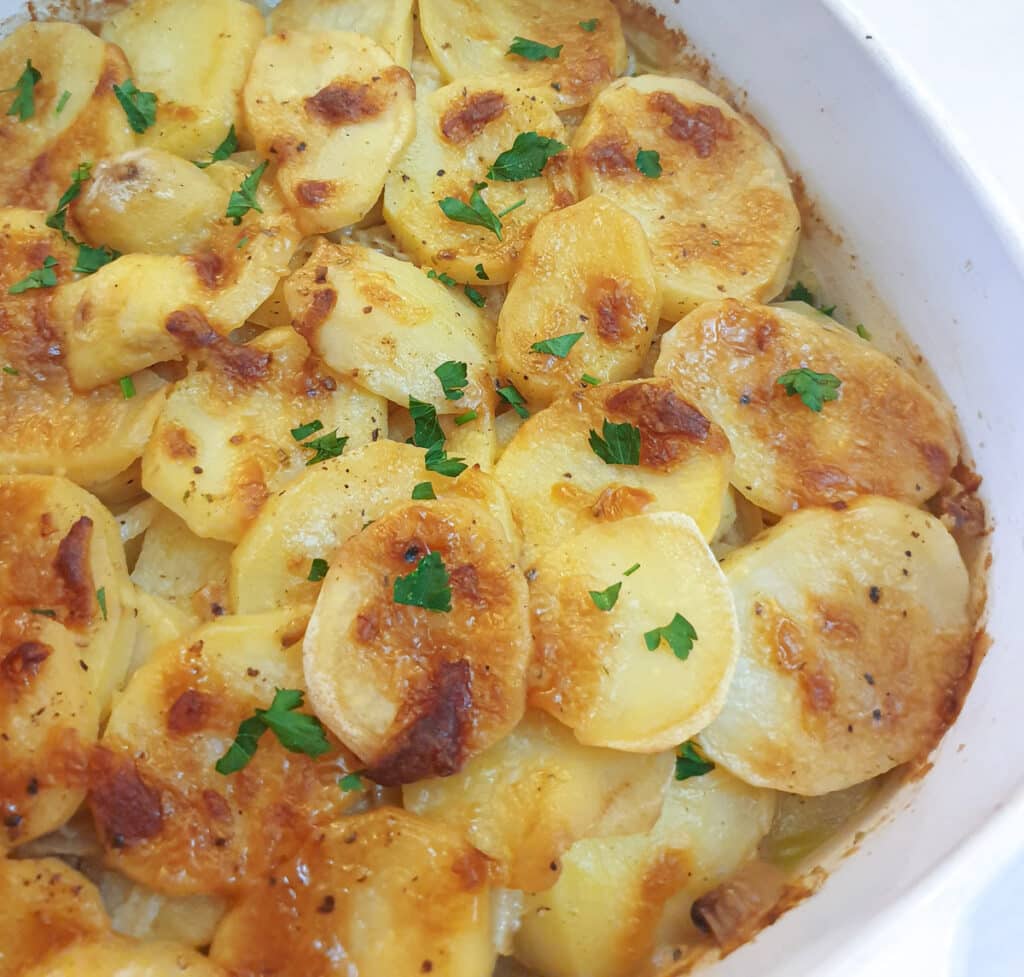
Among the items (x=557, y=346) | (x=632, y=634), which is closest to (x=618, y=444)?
(x=557, y=346)

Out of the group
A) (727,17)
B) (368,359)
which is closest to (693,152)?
(727,17)

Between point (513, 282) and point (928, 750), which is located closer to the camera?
point (928, 750)

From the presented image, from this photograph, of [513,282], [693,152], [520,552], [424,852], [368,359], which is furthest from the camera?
[693,152]

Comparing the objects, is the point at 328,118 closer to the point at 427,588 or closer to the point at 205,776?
the point at 427,588

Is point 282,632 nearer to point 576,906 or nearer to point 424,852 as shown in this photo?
point 424,852

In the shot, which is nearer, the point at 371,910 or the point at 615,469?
the point at 371,910

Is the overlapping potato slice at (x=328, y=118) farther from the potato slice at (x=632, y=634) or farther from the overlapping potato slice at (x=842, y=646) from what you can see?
the overlapping potato slice at (x=842, y=646)
